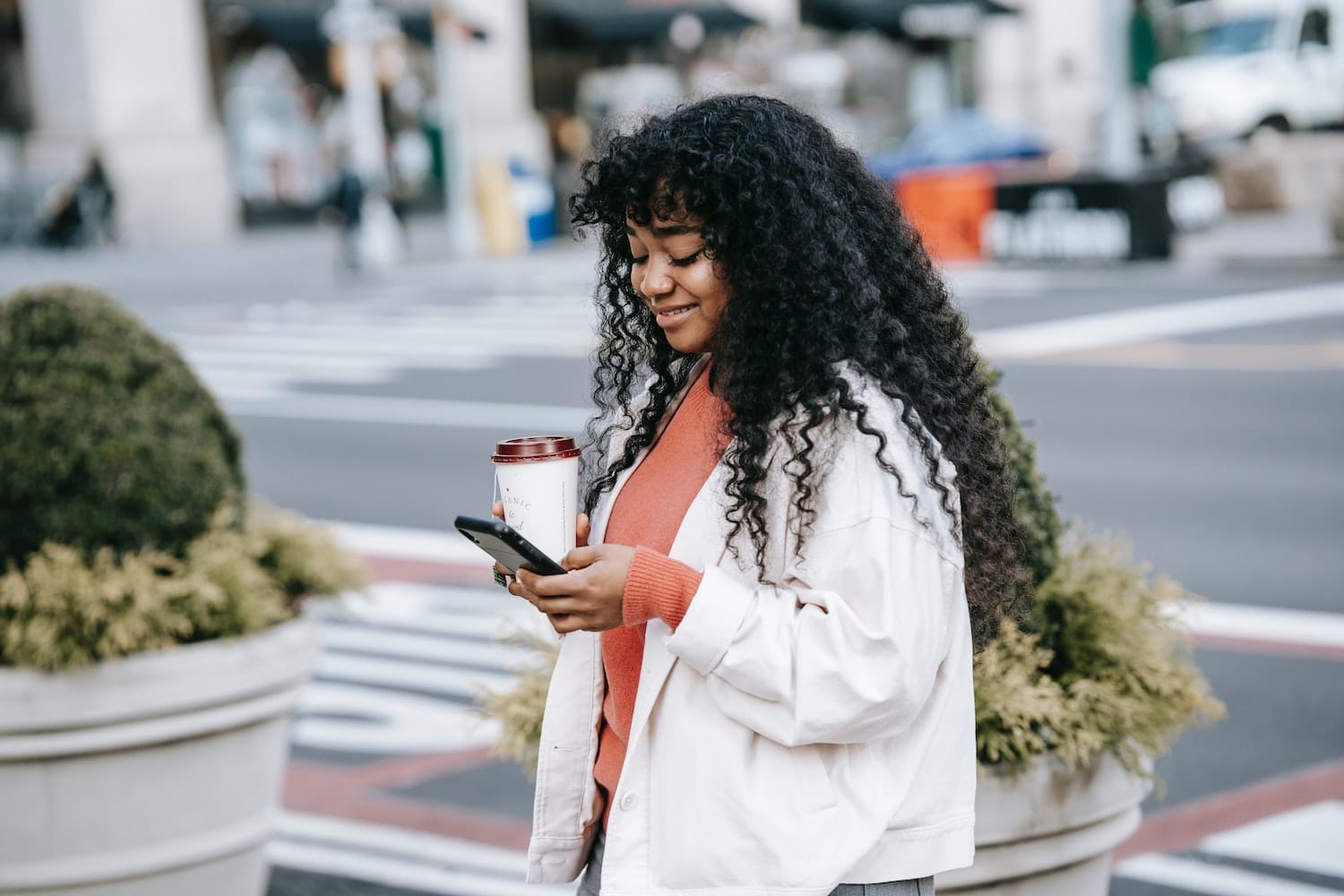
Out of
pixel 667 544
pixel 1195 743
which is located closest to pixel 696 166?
pixel 667 544

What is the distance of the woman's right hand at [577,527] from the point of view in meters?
2.40

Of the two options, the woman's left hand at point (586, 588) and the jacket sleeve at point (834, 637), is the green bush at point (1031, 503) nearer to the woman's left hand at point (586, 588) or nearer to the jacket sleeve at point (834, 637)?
the jacket sleeve at point (834, 637)

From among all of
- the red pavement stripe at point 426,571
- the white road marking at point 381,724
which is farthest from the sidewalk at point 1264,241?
the white road marking at point 381,724

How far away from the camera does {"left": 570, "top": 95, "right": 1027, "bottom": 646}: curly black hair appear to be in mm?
2260

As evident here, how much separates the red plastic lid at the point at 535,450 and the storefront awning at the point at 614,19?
41.1 metres

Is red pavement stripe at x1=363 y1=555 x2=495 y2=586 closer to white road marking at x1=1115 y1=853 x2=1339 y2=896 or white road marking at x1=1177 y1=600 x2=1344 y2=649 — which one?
white road marking at x1=1177 y1=600 x2=1344 y2=649

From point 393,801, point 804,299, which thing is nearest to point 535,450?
point 804,299

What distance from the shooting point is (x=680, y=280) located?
2352 mm

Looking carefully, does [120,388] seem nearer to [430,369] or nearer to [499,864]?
[499,864]

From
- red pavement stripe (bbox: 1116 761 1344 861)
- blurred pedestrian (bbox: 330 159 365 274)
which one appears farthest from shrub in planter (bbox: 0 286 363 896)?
blurred pedestrian (bbox: 330 159 365 274)

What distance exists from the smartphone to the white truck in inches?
1184

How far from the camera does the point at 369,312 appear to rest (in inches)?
875

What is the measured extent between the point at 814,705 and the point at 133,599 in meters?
2.23

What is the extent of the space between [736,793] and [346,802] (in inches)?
141
